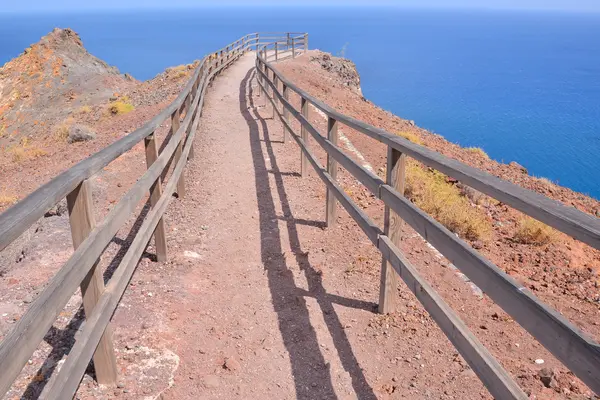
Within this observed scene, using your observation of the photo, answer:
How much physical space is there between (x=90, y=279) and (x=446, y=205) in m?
6.31

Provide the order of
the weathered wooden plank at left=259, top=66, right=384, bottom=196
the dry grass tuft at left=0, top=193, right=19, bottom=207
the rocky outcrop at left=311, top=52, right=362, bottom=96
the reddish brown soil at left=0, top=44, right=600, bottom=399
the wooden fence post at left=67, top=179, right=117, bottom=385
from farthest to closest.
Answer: the rocky outcrop at left=311, top=52, right=362, bottom=96 → the dry grass tuft at left=0, top=193, right=19, bottom=207 → the weathered wooden plank at left=259, top=66, right=384, bottom=196 → the reddish brown soil at left=0, top=44, right=600, bottom=399 → the wooden fence post at left=67, top=179, right=117, bottom=385

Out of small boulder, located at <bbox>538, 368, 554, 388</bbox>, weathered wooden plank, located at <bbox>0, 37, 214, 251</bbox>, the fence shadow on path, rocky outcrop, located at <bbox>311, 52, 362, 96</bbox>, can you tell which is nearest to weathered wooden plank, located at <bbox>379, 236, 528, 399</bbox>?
the fence shadow on path

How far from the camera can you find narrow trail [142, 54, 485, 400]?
377cm

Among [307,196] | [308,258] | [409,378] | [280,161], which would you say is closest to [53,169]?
[280,161]

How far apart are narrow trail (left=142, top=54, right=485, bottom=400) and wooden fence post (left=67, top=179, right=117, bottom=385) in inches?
15.6

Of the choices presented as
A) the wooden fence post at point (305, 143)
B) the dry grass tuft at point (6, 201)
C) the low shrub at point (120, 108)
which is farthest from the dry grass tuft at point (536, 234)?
the low shrub at point (120, 108)

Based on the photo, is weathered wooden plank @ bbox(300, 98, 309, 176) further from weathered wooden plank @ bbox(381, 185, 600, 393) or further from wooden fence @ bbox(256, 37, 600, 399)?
weathered wooden plank @ bbox(381, 185, 600, 393)

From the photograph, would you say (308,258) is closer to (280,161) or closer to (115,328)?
(115,328)

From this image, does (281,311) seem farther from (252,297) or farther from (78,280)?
(78,280)

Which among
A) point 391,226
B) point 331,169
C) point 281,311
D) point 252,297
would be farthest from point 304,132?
point 391,226

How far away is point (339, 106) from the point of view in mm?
18406

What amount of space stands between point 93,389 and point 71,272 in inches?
47.5

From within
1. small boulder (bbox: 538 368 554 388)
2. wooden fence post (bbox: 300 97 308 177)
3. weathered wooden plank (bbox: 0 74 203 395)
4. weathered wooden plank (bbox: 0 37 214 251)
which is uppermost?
weathered wooden plank (bbox: 0 37 214 251)

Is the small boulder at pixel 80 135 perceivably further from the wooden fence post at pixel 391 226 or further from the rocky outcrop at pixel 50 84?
the rocky outcrop at pixel 50 84
